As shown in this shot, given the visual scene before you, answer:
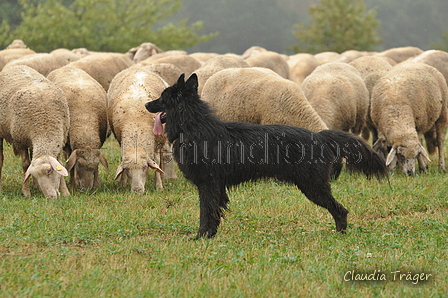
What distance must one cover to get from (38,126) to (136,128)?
1528mm

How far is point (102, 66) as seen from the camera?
15.7 m

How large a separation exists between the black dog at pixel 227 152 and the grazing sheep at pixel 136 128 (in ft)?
8.98

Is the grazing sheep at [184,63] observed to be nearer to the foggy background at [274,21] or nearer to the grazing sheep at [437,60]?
the grazing sheep at [437,60]

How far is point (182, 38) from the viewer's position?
4016cm

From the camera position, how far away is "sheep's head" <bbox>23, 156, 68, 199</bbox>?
886cm

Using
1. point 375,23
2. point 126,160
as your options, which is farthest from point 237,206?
point 375,23

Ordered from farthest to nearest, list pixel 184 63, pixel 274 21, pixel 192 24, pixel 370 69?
1. pixel 274 21
2. pixel 192 24
3. pixel 184 63
4. pixel 370 69

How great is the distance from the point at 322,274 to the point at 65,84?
7.07 meters

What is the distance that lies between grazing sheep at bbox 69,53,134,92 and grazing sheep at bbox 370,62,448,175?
7.04 m

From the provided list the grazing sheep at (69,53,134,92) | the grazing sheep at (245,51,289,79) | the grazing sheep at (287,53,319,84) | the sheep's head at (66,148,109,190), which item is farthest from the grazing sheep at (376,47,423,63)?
the sheep's head at (66,148,109,190)

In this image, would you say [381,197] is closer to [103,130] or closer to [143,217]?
[143,217]

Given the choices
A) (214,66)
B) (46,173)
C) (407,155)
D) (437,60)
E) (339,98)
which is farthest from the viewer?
(437,60)

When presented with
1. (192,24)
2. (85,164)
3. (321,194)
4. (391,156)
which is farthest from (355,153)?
(192,24)

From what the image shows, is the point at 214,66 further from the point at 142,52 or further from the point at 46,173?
the point at 142,52
